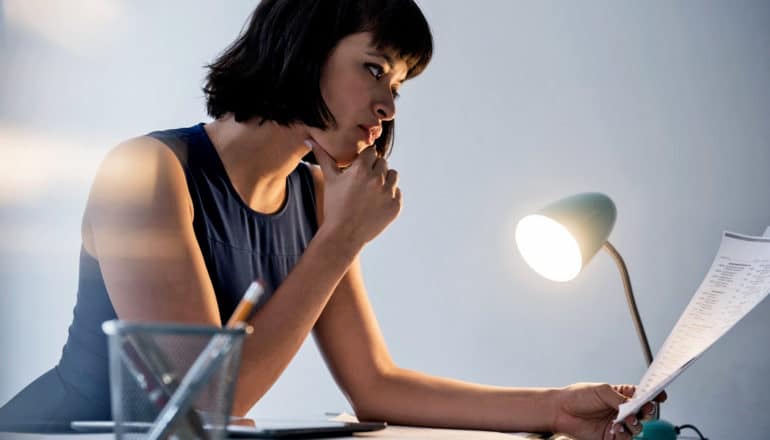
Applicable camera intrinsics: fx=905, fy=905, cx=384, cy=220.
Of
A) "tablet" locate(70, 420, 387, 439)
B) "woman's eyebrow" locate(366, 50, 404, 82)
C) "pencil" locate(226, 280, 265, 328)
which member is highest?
"woman's eyebrow" locate(366, 50, 404, 82)

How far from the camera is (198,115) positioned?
2494 mm

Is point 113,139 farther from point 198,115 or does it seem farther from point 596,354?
point 596,354

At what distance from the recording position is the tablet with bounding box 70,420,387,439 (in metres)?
0.71

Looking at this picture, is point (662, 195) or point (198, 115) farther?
point (198, 115)

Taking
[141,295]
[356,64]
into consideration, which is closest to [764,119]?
[356,64]

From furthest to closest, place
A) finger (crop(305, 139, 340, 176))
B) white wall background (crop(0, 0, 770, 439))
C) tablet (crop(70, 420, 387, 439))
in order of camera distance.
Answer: white wall background (crop(0, 0, 770, 439)) → finger (crop(305, 139, 340, 176)) → tablet (crop(70, 420, 387, 439))

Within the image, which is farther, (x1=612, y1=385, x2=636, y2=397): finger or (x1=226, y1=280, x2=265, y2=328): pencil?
(x1=612, y1=385, x2=636, y2=397): finger

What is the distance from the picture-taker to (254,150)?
4.20 ft

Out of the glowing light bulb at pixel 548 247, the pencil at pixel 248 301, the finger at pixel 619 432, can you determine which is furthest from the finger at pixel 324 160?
the pencil at pixel 248 301

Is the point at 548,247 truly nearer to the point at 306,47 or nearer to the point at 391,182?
the point at 391,182

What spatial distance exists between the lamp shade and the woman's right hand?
0.68ft

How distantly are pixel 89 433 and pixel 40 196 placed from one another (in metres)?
1.92

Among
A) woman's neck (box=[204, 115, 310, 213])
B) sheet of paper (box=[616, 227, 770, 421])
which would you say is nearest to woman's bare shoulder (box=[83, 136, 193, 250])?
woman's neck (box=[204, 115, 310, 213])

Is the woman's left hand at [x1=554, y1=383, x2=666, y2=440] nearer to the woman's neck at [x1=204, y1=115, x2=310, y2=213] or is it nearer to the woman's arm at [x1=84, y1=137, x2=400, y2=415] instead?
the woman's arm at [x1=84, y1=137, x2=400, y2=415]
